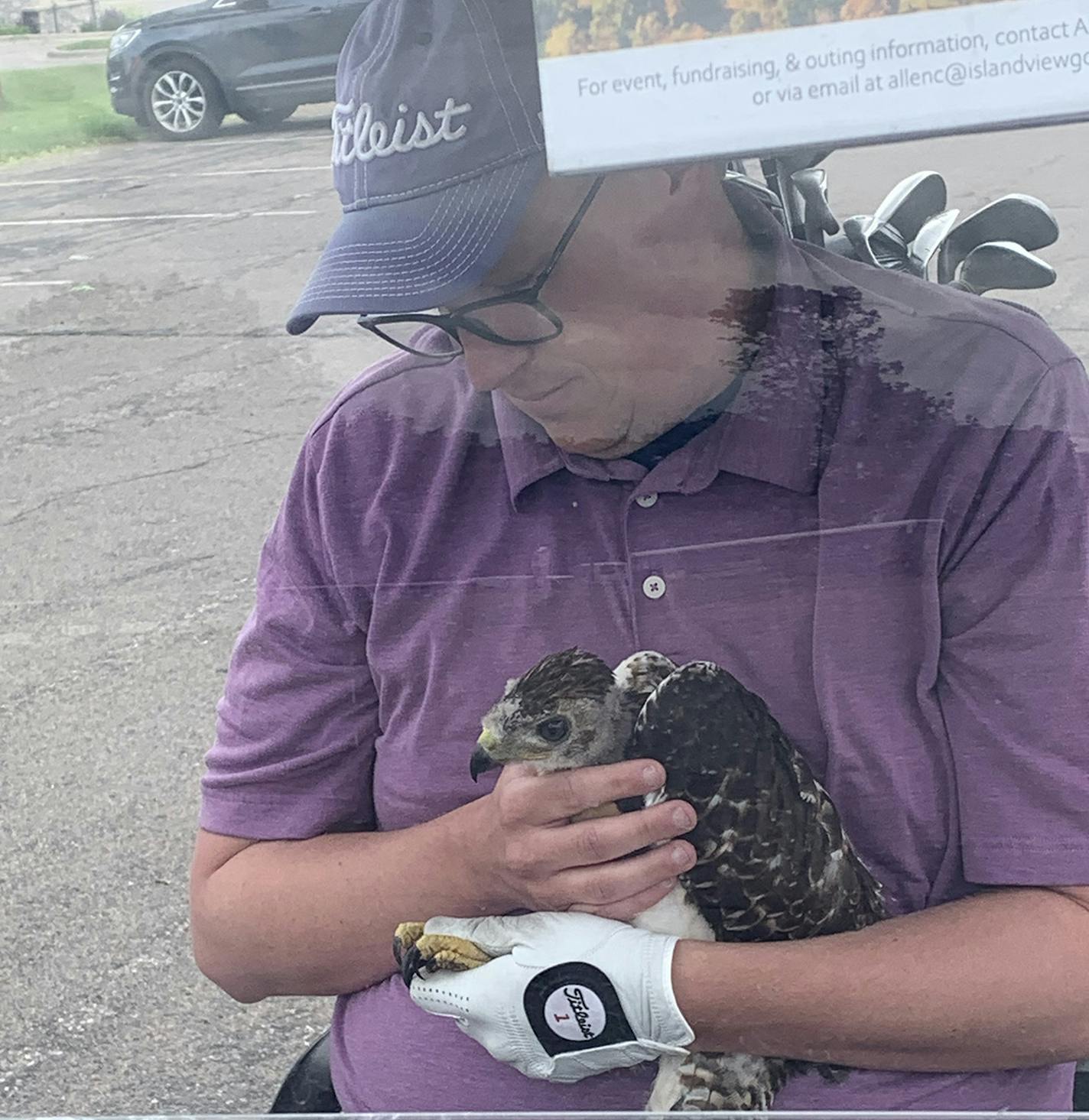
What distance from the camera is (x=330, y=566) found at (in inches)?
47.3

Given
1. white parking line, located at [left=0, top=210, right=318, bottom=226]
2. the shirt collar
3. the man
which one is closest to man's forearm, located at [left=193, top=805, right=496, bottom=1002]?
the man

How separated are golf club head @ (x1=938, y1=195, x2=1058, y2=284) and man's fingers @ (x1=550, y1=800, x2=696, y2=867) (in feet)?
1.51

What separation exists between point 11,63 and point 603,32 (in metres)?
0.46

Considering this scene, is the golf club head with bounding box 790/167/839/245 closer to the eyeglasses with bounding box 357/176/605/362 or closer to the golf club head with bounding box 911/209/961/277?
the golf club head with bounding box 911/209/961/277

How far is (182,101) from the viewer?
105cm

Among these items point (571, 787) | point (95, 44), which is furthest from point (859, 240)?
point (95, 44)

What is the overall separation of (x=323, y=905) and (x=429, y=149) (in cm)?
61

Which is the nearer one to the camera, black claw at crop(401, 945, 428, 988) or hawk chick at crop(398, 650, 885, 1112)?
hawk chick at crop(398, 650, 885, 1112)

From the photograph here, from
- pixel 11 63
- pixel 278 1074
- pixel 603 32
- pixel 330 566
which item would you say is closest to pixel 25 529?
pixel 330 566

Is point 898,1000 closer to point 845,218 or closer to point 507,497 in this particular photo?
point 507,497

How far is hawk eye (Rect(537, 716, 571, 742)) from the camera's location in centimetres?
110

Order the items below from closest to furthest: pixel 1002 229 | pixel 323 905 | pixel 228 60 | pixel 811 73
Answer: pixel 811 73
pixel 228 60
pixel 1002 229
pixel 323 905

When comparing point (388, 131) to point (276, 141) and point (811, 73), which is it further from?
point (811, 73)

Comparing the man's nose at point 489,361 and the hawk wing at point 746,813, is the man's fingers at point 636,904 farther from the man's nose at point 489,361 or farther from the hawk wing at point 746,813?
the man's nose at point 489,361
